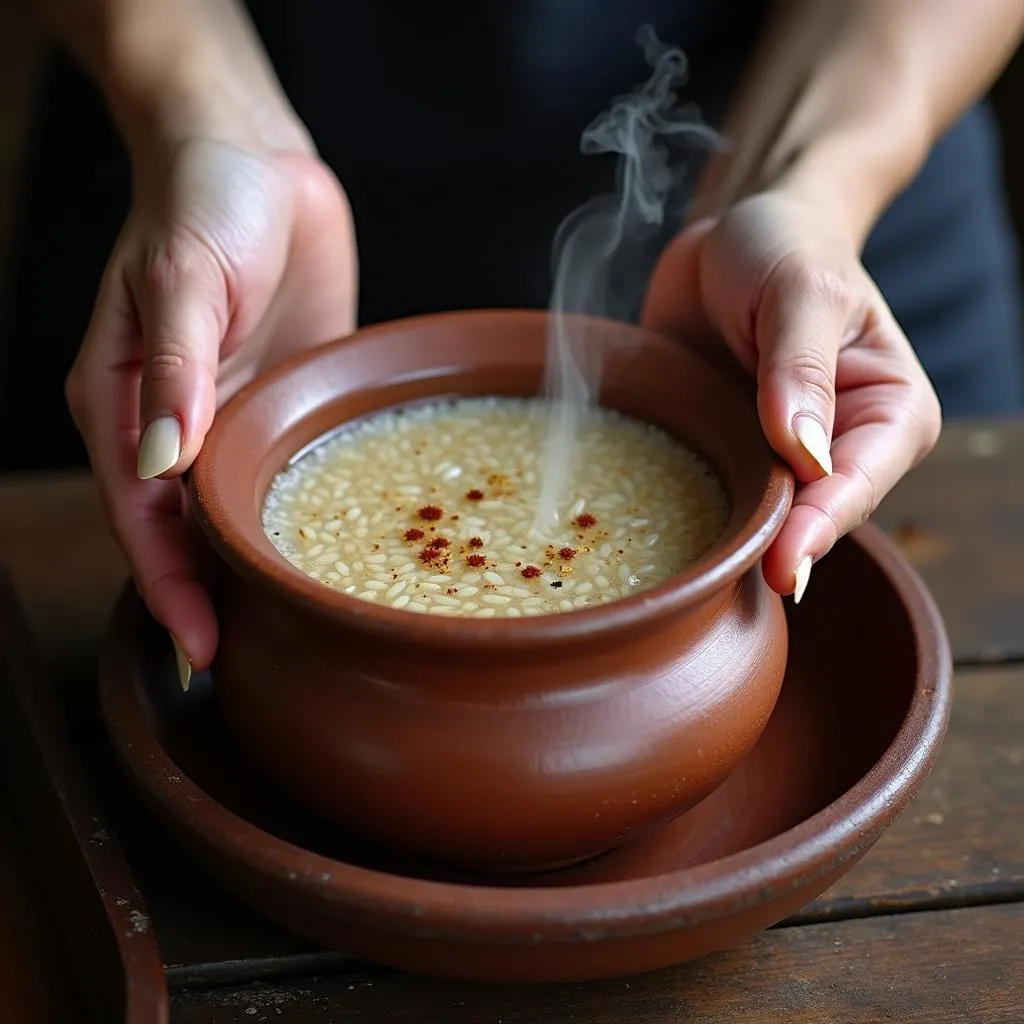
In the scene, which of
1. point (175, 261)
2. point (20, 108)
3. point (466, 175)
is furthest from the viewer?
point (20, 108)

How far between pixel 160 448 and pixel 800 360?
0.58 m

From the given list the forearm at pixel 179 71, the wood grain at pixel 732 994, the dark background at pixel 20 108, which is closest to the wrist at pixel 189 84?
the forearm at pixel 179 71

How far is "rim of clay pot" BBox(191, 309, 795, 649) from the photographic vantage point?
94 cm

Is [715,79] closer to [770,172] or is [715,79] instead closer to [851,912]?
[770,172]

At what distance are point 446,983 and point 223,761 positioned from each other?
0.31 m

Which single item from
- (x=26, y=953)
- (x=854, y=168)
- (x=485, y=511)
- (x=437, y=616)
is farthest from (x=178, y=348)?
(x=854, y=168)

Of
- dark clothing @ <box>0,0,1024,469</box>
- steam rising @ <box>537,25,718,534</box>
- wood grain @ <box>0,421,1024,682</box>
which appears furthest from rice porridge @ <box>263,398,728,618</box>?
dark clothing @ <box>0,0,1024,469</box>

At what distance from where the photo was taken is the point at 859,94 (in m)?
1.64

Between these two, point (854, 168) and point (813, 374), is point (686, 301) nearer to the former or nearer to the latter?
point (854, 168)

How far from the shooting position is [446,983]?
1086 mm

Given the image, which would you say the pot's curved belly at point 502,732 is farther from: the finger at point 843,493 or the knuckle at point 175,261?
the knuckle at point 175,261

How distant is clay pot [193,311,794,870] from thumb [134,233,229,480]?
3 cm

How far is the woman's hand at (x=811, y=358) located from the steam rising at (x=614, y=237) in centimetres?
12

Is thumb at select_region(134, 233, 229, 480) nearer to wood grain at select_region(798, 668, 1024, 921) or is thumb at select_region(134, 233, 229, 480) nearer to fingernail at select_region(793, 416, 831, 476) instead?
fingernail at select_region(793, 416, 831, 476)
